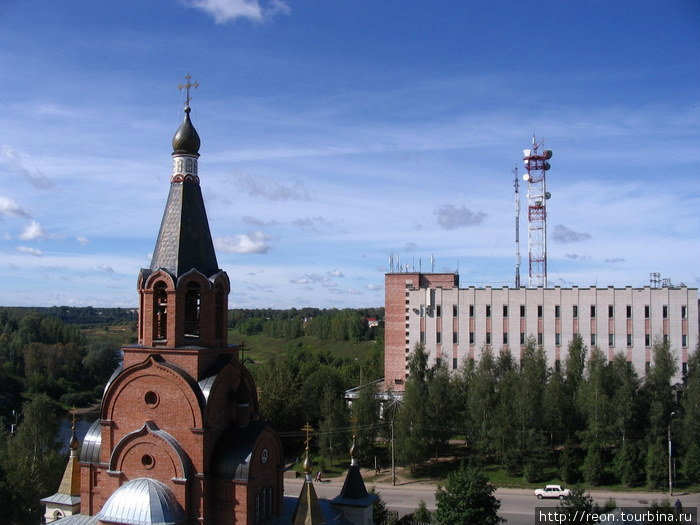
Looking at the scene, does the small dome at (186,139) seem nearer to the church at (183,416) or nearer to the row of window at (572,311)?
the church at (183,416)

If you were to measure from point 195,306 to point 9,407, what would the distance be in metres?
60.8

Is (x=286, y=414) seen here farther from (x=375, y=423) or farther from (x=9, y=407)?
(x=9, y=407)

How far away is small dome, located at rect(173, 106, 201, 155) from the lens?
18.4m

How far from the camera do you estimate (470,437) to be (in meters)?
38.8

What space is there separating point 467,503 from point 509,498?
11.5 meters

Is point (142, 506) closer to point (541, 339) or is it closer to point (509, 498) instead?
point (509, 498)

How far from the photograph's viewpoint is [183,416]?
16.7 meters

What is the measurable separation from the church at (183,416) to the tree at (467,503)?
7143mm

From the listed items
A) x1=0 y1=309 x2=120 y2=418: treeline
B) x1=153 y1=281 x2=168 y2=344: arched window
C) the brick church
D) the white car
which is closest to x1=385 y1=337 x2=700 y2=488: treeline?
the white car

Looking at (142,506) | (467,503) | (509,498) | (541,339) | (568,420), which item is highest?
(541,339)

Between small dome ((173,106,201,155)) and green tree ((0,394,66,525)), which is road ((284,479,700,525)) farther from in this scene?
small dome ((173,106,201,155))

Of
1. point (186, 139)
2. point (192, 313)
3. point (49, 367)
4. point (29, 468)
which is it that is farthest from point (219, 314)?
point (49, 367)

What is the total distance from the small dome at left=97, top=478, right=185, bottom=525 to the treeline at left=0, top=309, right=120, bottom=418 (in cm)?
5765

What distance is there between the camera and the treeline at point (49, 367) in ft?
242
